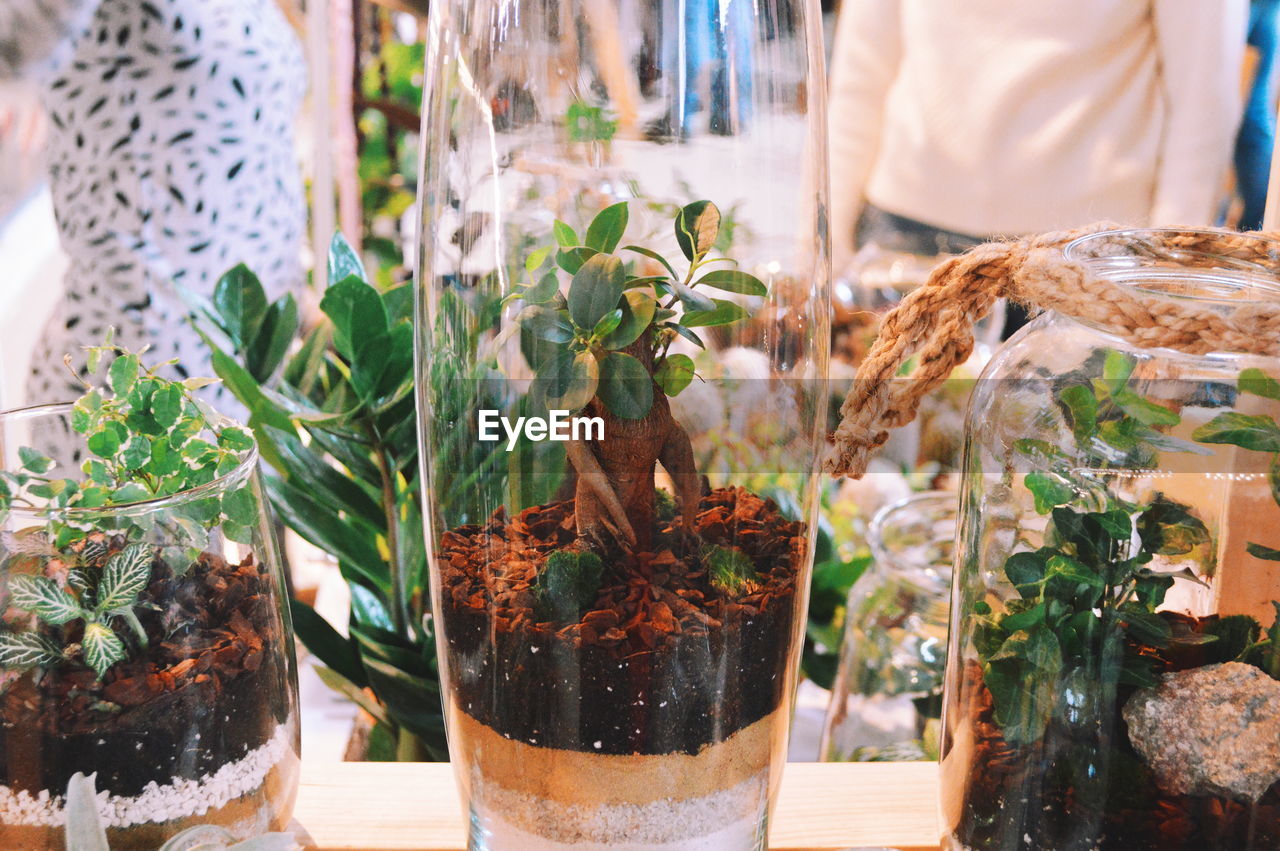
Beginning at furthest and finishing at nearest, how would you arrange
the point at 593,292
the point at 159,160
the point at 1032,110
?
the point at 1032,110 → the point at 159,160 → the point at 593,292

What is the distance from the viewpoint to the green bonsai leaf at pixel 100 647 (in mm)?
367

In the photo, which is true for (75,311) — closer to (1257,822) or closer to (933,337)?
(933,337)

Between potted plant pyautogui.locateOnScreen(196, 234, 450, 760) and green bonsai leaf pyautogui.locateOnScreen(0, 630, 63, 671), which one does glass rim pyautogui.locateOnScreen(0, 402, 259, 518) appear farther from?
potted plant pyautogui.locateOnScreen(196, 234, 450, 760)

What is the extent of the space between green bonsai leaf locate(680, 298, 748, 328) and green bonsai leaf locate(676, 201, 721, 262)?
2 cm

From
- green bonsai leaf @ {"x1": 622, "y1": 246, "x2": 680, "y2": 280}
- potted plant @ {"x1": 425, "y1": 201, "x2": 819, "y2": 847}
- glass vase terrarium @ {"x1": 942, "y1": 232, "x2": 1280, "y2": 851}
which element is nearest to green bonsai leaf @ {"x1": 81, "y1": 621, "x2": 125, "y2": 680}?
potted plant @ {"x1": 425, "y1": 201, "x2": 819, "y2": 847}

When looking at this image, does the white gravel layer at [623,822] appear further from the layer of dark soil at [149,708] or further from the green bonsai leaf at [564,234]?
the green bonsai leaf at [564,234]

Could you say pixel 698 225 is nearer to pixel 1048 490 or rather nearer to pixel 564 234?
pixel 564 234

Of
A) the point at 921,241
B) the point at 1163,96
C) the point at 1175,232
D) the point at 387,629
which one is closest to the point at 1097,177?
the point at 1163,96

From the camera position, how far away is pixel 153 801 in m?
0.38

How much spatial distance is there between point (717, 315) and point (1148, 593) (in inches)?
7.5

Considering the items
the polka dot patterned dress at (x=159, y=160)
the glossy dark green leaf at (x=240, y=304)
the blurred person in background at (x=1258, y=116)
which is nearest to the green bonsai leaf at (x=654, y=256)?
the glossy dark green leaf at (x=240, y=304)

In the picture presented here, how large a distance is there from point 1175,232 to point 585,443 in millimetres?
265

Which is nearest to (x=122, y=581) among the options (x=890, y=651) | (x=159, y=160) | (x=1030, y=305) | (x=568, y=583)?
(x=568, y=583)

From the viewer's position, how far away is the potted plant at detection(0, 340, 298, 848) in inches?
14.7
